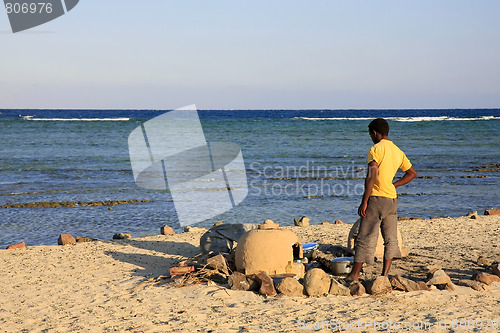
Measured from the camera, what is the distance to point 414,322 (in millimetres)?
5398

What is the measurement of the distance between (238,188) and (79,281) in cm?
993

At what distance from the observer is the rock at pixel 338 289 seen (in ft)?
20.5

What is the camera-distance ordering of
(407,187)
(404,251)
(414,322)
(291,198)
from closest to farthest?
(414,322) → (404,251) → (291,198) → (407,187)

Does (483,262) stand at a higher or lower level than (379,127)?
lower

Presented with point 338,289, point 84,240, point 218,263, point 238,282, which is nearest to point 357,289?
point 338,289

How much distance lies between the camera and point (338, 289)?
20.6 ft

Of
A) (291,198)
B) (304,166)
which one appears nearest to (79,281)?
(291,198)

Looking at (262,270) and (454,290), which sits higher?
(262,270)

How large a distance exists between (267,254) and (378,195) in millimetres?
1520

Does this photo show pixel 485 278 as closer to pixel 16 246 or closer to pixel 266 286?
pixel 266 286

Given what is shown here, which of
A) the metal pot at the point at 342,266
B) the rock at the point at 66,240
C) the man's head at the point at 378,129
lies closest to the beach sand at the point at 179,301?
the metal pot at the point at 342,266

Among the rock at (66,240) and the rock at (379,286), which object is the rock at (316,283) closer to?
the rock at (379,286)

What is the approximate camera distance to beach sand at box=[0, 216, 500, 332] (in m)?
5.48

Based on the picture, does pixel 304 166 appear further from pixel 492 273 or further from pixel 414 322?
pixel 414 322
